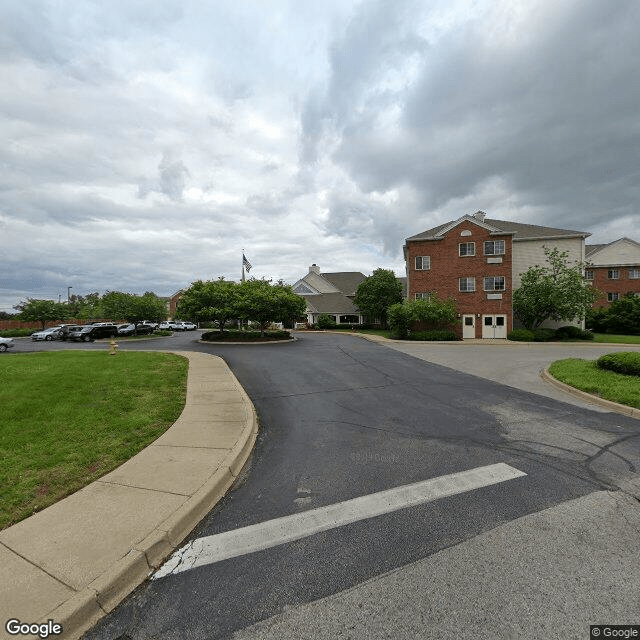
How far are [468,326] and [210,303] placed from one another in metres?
23.5

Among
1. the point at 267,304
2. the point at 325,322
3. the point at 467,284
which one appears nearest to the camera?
the point at 267,304

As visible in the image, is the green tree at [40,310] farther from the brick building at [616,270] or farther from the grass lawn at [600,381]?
the brick building at [616,270]

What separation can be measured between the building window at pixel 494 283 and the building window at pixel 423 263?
17.3 ft

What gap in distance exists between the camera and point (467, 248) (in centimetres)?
3017

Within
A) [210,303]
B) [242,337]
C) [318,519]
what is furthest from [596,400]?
[210,303]

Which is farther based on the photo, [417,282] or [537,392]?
[417,282]

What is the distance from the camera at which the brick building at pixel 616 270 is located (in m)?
41.6

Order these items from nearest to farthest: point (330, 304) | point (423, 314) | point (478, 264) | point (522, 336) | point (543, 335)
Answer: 1. point (522, 336)
2. point (543, 335)
3. point (423, 314)
4. point (478, 264)
5. point (330, 304)

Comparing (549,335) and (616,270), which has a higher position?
(616,270)

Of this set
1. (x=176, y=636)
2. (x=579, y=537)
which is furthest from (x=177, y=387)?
(x=579, y=537)

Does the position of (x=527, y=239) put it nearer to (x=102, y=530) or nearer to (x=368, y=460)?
(x=368, y=460)

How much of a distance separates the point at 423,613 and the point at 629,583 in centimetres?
184

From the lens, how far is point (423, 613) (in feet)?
8.08

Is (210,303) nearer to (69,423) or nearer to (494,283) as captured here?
(69,423)
